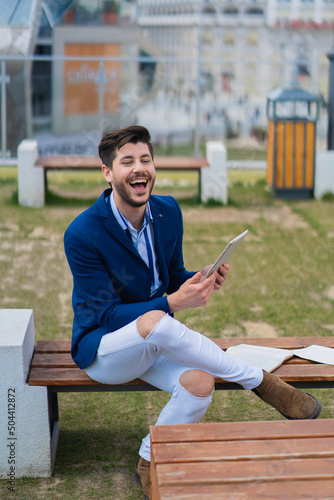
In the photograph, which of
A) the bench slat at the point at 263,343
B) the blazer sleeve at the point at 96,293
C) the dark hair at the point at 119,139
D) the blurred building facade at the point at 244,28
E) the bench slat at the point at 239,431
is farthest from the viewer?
the blurred building facade at the point at 244,28

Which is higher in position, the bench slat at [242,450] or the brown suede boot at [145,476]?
the bench slat at [242,450]

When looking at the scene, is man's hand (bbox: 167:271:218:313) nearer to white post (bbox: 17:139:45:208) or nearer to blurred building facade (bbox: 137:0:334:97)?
white post (bbox: 17:139:45:208)

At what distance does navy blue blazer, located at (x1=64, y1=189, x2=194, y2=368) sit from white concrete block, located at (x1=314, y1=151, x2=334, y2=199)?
6.77 metres

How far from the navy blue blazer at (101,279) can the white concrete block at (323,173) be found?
677cm

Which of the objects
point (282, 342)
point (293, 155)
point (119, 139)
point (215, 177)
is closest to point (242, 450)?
point (282, 342)

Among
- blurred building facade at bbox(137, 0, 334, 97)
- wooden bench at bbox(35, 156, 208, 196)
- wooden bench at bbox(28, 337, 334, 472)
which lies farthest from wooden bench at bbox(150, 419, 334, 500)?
blurred building facade at bbox(137, 0, 334, 97)

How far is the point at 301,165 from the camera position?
9.87m

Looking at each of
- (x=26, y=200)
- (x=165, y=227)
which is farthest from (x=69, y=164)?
(x=165, y=227)

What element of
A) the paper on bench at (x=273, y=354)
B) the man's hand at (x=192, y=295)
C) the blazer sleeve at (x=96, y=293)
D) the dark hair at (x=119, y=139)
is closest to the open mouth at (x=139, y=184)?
the dark hair at (x=119, y=139)

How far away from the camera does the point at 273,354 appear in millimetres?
3686

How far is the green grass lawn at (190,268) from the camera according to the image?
3634 mm

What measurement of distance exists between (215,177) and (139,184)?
19.6ft

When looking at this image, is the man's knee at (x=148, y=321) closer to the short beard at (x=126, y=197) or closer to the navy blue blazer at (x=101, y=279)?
the navy blue blazer at (x=101, y=279)

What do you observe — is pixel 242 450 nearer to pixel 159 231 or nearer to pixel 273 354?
pixel 273 354
